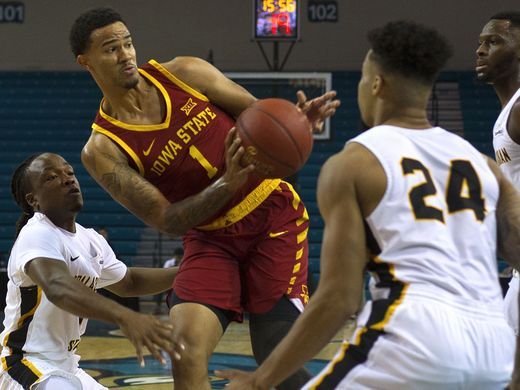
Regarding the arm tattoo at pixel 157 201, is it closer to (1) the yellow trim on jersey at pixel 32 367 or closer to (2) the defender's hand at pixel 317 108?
(2) the defender's hand at pixel 317 108

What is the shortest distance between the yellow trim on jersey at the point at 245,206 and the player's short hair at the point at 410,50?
5.00ft

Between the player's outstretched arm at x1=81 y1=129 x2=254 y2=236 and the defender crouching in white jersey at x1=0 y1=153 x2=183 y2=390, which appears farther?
the defender crouching in white jersey at x1=0 y1=153 x2=183 y2=390

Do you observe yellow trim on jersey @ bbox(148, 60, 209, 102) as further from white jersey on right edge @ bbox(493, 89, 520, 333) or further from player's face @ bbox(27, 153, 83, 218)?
white jersey on right edge @ bbox(493, 89, 520, 333)

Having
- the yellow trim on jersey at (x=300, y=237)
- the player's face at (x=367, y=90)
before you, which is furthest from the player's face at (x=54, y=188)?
the player's face at (x=367, y=90)

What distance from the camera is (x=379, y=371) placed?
8.40 feet

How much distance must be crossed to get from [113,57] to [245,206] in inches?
36.6

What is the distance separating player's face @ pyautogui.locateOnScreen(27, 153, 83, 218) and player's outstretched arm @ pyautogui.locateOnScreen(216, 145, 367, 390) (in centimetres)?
209

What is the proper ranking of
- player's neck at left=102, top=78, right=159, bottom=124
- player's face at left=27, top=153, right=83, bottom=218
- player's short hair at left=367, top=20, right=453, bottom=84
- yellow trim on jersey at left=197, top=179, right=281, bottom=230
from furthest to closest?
player's face at left=27, top=153, right=83, bottom=218
player's neck at left=102, top=78, right=159, bottom=124
yellow trim on jersey at left=197, top=179, right=281, bottom=230
player's short hair at left=367, top=20, right=453, bottom=84

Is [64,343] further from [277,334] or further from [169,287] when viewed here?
[277,334]

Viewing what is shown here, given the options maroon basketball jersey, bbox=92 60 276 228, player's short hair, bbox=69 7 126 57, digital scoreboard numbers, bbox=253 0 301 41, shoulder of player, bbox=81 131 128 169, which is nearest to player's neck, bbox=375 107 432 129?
maroon basketball jersey, bbox=92 60 276 228

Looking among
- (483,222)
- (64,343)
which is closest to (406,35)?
(483,222)

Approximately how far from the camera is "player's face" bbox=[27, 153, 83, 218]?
14.5ft

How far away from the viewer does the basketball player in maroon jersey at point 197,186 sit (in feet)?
13.1

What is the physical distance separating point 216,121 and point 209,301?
2.76ft
